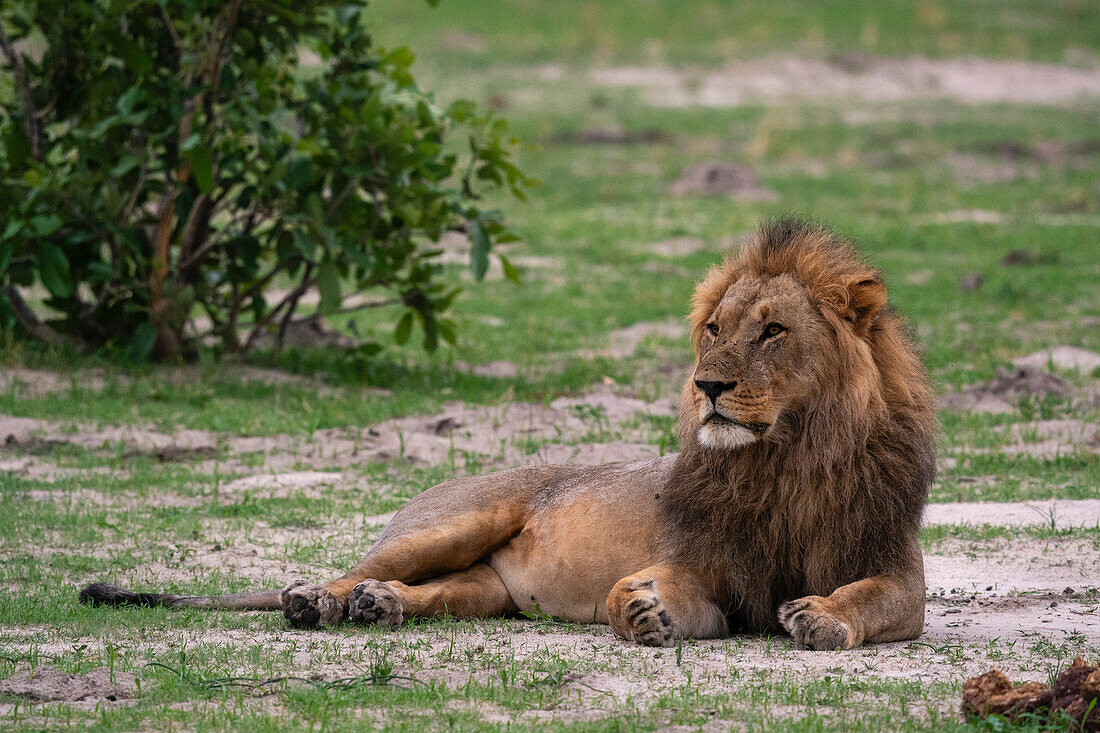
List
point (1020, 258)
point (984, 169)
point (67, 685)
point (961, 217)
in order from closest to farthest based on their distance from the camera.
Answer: point (67, 685), point (1020, 258), point (961, 217), point (984, 169)

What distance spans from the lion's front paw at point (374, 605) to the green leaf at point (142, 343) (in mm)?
5542

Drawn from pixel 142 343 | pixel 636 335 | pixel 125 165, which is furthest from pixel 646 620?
pixel 636 335

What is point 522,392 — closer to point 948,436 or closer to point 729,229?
point 948,436

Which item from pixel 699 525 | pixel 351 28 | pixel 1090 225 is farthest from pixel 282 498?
pixel 1090 225

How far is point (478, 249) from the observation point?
9.95 m

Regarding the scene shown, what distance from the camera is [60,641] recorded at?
15.3 ft

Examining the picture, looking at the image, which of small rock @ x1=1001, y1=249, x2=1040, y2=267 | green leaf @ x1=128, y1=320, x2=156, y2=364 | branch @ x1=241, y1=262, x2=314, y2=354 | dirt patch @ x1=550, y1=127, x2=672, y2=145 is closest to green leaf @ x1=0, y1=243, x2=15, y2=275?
green leaf @ x1=128, y1=320, x2=156, y2=364

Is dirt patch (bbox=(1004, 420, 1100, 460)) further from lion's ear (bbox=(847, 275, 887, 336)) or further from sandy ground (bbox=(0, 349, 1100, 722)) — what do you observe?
lion's ear (bbox=(847, 275, 887, 336))

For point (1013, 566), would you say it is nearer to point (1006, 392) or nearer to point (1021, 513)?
point (1021, 513)

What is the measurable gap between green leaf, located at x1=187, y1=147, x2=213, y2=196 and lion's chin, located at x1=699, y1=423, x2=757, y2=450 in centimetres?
558

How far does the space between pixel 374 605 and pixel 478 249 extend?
5.30 metres

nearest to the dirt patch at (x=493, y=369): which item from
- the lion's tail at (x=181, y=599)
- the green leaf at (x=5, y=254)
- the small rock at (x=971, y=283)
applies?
the green leaf at (x=5, y=254)

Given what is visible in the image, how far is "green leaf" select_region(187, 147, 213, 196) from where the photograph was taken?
9.23 meters

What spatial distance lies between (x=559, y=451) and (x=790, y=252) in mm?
3515
